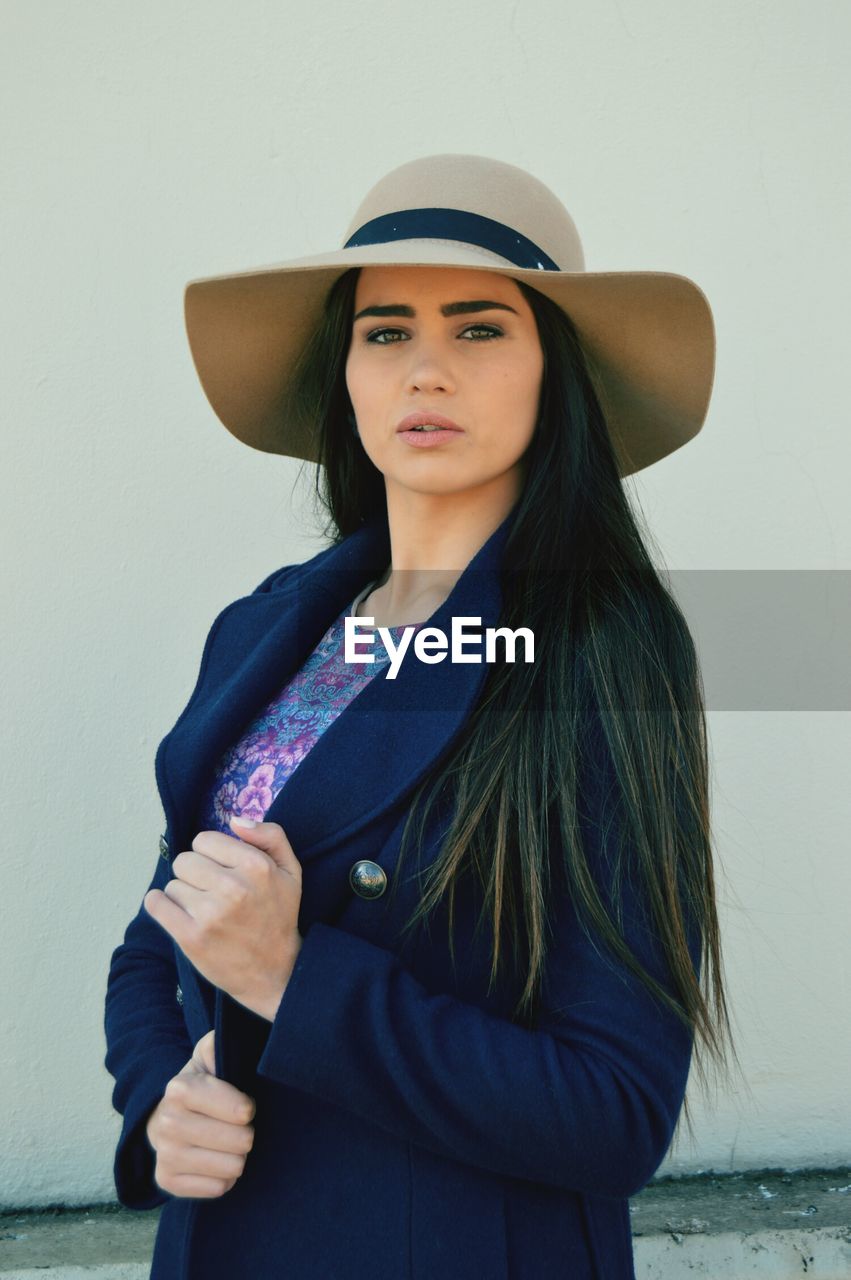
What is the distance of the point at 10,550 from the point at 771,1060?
193cm

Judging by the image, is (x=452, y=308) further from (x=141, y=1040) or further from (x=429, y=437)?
(x=141, y=1040)

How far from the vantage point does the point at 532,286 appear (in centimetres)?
152

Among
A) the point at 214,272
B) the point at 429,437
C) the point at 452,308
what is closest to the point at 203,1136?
the point at 429,437

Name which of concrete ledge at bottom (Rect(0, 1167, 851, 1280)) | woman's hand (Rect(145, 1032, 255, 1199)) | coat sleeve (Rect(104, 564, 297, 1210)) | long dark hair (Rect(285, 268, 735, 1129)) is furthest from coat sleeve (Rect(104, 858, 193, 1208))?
concrete ledge at bottom (Rect(0, 1167, 851, 1280))

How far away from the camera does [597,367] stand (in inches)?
65.9

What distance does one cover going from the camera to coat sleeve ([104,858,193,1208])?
1427 millimetres

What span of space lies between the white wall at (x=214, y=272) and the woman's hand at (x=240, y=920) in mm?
1208

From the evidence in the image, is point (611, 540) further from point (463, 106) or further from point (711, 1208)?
point (711, 1208)

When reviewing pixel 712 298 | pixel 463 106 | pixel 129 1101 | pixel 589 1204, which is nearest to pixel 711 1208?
pixel 589 1204

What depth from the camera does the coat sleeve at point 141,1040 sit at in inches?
56.2

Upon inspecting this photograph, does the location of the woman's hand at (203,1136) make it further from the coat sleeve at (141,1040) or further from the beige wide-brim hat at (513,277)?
the beige wide-brim hat at (513,277)

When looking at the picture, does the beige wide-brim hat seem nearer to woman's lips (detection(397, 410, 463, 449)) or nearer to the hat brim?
the hat brim

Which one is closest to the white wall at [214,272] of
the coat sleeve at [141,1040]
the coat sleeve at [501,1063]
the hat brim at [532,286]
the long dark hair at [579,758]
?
the hat brim at [532,286]

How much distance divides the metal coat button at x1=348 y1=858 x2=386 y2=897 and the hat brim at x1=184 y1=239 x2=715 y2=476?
0.65 meters
